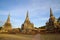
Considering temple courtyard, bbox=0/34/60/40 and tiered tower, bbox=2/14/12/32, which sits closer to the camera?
temple courtyard, bbox=0/34/60/40

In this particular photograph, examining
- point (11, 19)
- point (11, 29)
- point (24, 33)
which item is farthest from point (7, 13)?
point (24, 33)

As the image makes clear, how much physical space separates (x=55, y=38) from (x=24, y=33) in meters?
1.37

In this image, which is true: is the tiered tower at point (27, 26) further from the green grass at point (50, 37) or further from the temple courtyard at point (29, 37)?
the green grass at point (50, 37)

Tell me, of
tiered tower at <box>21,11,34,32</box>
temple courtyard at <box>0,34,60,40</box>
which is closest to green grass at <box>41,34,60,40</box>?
temple courtyard at <box>0,34,60,40</box>

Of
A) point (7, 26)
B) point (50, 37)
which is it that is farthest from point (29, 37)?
point (7, 26)

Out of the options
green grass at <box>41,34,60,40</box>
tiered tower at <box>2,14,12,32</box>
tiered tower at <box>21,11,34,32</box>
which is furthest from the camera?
tiered tower at <box>2,14,12,32</box>

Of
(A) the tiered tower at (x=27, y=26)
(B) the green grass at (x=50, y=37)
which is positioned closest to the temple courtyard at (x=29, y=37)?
→ (B) the green grass at (x=50, y=37)

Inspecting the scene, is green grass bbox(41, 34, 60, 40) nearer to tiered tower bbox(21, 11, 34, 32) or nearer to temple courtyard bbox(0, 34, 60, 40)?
temple courtyard bbox(0, 34, 60, 40)

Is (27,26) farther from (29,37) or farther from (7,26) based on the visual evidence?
(7,26)

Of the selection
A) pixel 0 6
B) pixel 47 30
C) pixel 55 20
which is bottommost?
pixel 47 30

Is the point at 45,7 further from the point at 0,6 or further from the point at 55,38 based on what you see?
the point at 0,6

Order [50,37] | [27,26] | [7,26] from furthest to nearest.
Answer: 1. [7,26]
2. [27,26]
3. [50,37]

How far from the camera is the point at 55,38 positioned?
458 centimetres

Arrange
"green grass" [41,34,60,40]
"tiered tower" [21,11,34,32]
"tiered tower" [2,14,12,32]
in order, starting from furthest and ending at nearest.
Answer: "tiered tower" [2,14,12,32], "tiered tower" [21,11,34,32], "green grass" [41,34,60,40]
